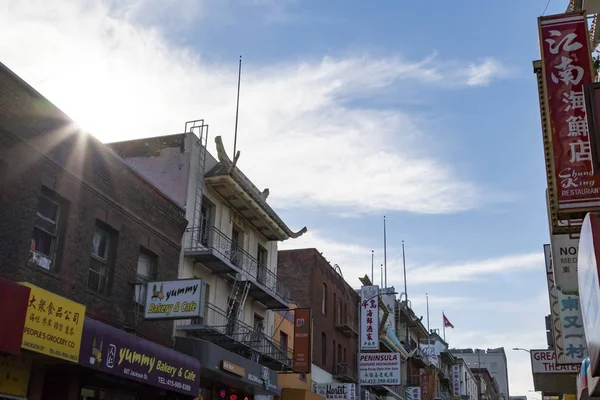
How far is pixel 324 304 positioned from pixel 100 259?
78.3 feet

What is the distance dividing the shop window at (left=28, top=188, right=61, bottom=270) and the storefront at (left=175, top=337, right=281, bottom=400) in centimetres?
620

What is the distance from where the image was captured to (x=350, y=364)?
44812mm

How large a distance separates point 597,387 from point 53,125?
44.6ft

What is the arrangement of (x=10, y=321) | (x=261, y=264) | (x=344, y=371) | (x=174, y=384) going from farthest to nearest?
(x=344, y=371) → (x=261, y=264) → (x=174, y=384) → (x=10, y=321)

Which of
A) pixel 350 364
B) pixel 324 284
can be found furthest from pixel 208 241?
pixel 350 364

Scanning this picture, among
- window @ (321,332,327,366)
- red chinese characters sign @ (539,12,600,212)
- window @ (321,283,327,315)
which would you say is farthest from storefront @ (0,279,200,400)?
window @ (321,283,327,315)

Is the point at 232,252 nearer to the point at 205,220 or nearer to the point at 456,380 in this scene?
the point at 205,220

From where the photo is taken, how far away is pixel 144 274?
69.8 ft

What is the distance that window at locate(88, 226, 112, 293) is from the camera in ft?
61.1

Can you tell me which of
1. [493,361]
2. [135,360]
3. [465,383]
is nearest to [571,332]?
[135,360]

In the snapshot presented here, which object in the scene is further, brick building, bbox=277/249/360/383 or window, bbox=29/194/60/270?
brick building, bbox=277/249/360/383

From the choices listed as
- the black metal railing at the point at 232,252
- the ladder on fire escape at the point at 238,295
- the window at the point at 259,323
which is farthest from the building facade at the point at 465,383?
the ladder on fire escape at the point at 238,295

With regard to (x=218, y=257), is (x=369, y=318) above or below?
above

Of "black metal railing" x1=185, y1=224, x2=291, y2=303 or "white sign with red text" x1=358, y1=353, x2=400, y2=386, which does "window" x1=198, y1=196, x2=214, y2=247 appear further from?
"white sign with red text" x1=358, y1=353, x2=400, y2=386
